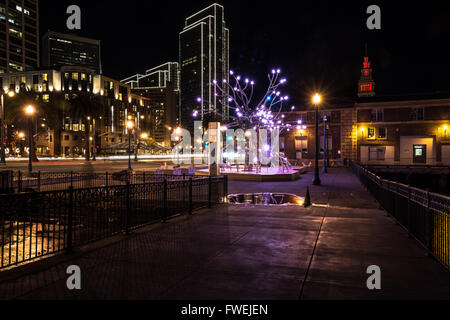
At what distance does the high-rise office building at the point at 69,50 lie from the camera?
170 m

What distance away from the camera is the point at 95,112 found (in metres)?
54.8

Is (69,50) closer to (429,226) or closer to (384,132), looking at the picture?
(384,132)

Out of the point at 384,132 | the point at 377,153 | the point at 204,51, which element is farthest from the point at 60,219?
the point at 204,51

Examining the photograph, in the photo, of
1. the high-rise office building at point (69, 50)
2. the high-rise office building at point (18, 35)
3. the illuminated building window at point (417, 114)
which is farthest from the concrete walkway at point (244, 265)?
the high-rise office building at point (69, 50)

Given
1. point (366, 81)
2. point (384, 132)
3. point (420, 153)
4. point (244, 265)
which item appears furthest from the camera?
point (366, 81)

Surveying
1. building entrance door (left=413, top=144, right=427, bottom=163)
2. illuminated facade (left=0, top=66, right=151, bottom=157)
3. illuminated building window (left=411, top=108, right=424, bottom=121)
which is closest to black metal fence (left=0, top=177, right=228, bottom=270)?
building entrance door (left=413, top=144, right=427, bottom=163)

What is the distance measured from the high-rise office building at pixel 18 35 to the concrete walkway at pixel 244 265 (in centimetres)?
11237

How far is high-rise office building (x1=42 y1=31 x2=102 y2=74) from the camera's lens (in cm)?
17012

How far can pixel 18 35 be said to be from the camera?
11206cm

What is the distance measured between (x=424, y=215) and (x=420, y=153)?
50140mm

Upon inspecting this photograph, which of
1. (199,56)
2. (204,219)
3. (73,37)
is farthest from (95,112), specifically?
(73,37)

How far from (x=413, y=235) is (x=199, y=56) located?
145 metres

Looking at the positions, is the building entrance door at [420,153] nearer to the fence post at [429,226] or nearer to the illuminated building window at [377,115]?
the illuminated building window at [377,115]
